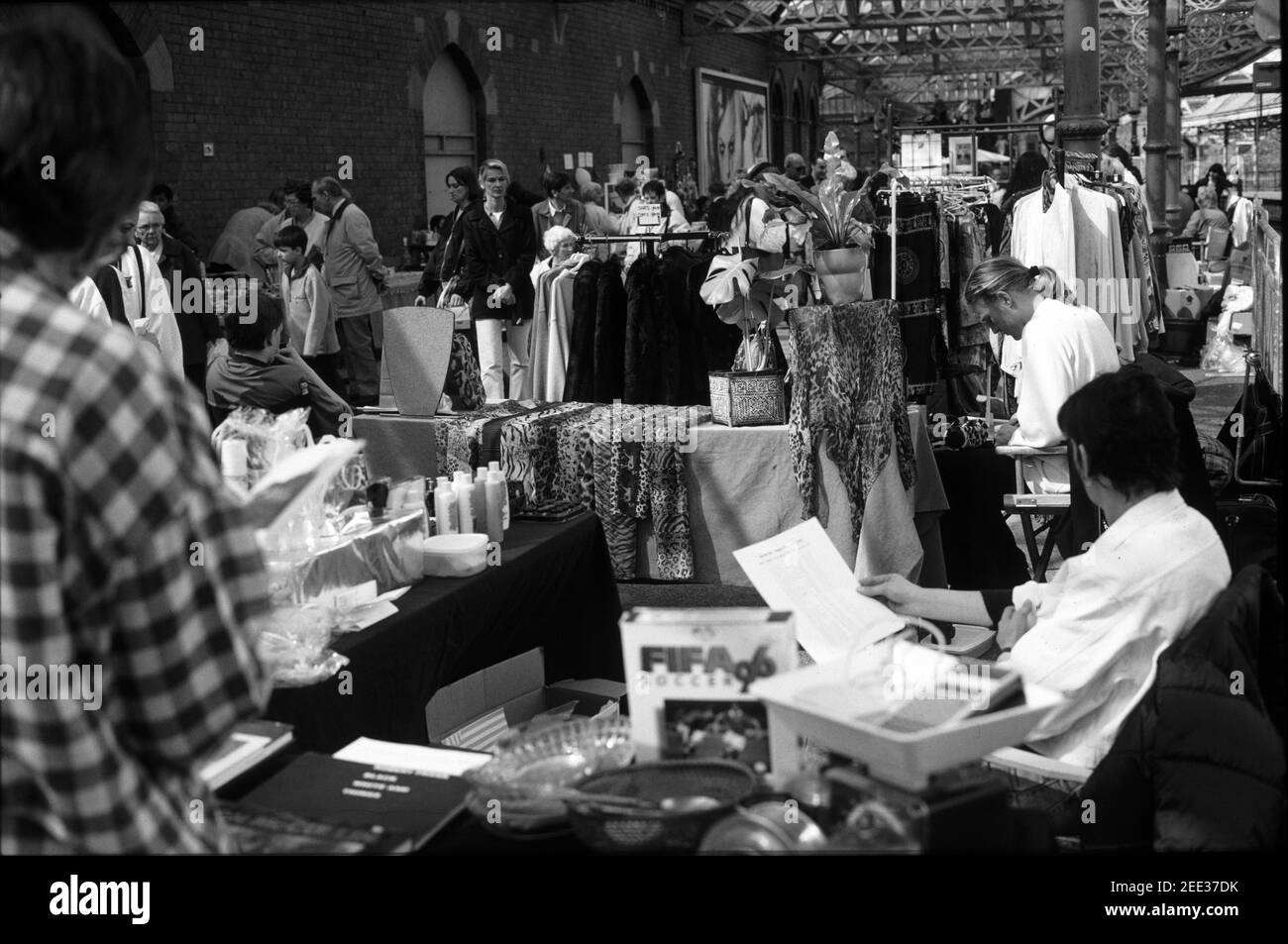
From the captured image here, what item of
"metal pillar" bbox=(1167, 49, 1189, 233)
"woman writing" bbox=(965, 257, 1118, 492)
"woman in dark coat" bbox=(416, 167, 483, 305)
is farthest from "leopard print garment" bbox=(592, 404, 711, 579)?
"metal pillar" bbox=(1167, 49, 1189, 233)

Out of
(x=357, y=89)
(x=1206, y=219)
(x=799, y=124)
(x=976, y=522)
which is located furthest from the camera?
(x=799, y=124)

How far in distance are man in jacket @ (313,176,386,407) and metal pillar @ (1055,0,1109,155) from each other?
4.68m

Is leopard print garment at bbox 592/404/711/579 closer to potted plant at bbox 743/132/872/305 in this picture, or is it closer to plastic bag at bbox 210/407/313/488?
potted plant at bbox 743/132/872/305

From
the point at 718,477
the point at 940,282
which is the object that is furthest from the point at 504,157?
the point at 718,477

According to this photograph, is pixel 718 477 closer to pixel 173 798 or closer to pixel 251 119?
pixel 173 798

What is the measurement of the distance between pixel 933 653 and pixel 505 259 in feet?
24.3

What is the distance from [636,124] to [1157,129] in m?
8.25

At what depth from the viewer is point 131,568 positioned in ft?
4.20

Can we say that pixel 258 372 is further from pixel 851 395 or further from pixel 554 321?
pixel 554 321

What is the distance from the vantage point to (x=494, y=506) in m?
3.96

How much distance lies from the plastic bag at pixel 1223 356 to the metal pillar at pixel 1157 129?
52.3 inches

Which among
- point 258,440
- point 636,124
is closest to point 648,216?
point 258,440

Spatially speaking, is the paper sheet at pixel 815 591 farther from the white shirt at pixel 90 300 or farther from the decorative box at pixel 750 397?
the white shirt at pixel 90 300

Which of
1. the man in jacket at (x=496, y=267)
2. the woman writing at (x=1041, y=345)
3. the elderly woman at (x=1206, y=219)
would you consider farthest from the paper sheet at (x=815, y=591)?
the elderly woman at (x=1206, y=219)
